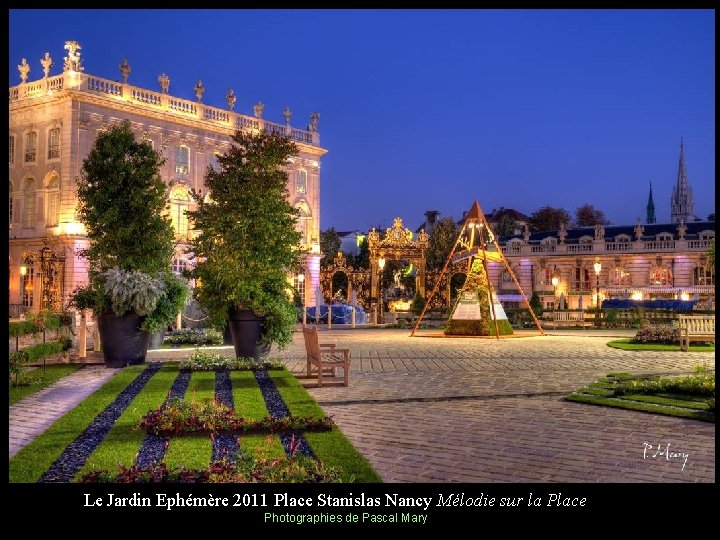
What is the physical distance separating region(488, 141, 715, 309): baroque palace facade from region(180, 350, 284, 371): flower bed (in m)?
38.7

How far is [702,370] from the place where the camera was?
41.0 ft

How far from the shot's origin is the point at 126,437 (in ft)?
27.8

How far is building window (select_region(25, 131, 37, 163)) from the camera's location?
147ft

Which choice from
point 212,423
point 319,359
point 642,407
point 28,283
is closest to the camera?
point 212,423

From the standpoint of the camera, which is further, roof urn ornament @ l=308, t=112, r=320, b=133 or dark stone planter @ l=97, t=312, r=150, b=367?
roof urn ornament @ l=308, t=112, r=320, b=133

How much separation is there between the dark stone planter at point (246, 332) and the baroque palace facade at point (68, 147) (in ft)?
76.7

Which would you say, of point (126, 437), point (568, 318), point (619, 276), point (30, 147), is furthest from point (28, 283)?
point (619, 276)

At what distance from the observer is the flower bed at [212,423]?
8.64 meters

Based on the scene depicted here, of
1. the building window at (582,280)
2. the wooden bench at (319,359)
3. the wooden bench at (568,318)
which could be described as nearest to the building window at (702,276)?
the building window at (582,280)

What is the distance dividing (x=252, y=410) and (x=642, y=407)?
17.1 ft

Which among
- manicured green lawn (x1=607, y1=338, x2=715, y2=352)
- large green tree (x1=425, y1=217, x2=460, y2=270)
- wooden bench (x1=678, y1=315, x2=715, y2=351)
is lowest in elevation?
manicured green lawn (x1=607, y1=338, x2=715, y2=352)

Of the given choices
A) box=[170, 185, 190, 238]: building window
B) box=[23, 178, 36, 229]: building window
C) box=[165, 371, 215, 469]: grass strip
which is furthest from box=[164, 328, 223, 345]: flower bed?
box=[23, 178, 36, 229]: building window

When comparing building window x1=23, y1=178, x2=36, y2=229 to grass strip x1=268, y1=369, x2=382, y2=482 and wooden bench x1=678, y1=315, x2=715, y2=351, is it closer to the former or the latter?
wooden bench x1=678, y1=315, x2=715, y2=351

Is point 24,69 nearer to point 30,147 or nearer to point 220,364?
point 30,147
